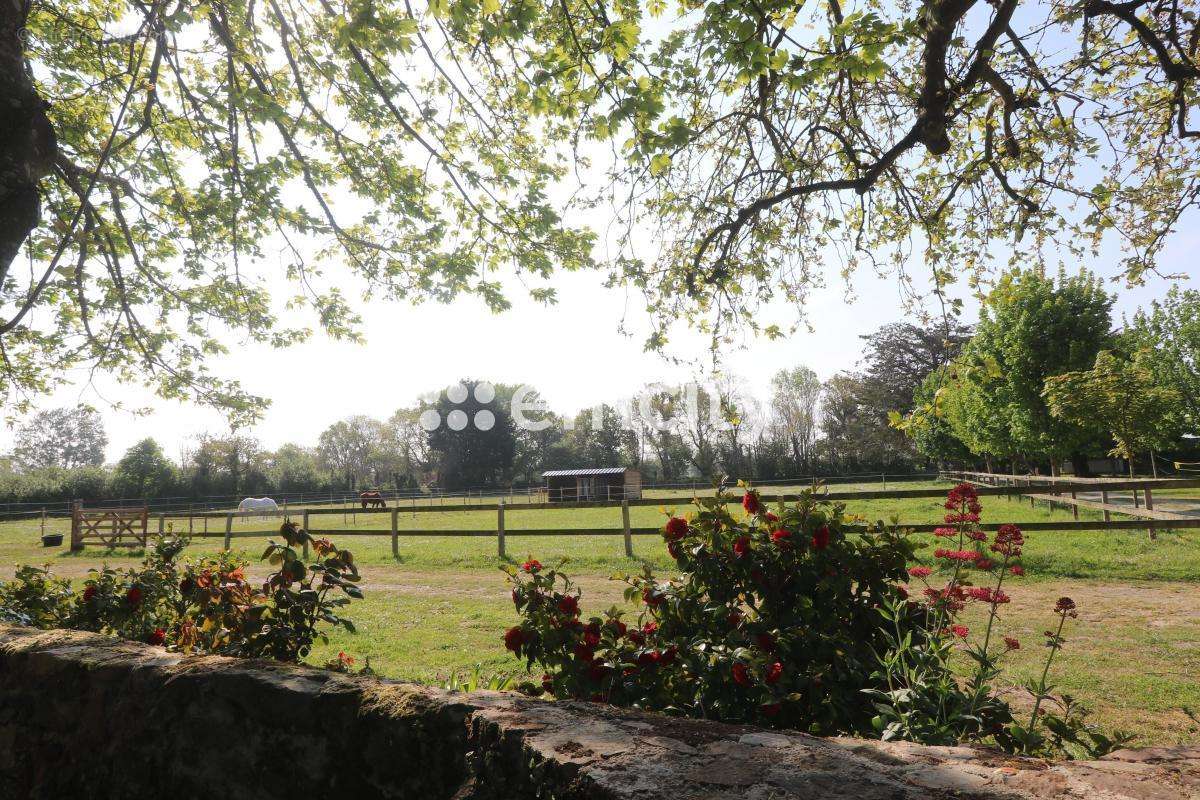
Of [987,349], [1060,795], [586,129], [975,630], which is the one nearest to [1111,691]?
[975,630]

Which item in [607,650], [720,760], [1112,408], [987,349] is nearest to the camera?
[720,760]

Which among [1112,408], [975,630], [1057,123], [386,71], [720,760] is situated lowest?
[975,630]

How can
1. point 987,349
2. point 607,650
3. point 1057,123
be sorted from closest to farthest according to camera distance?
point 607,650, point 1057,123, point 987,349

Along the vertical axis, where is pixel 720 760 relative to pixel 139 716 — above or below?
above

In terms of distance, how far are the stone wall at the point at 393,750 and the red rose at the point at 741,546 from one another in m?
0.99

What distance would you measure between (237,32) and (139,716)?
5906 millimetres

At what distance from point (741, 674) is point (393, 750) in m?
1.10

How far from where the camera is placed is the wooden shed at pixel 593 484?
40.6m

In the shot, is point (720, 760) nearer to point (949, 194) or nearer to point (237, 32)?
point (949, 194)

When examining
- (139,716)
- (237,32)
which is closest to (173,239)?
(237,32)

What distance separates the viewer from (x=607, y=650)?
238 cm

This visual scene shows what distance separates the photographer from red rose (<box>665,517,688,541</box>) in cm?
256

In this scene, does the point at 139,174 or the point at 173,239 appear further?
the point at 173,239

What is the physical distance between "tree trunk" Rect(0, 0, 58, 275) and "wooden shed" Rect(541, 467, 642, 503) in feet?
122
